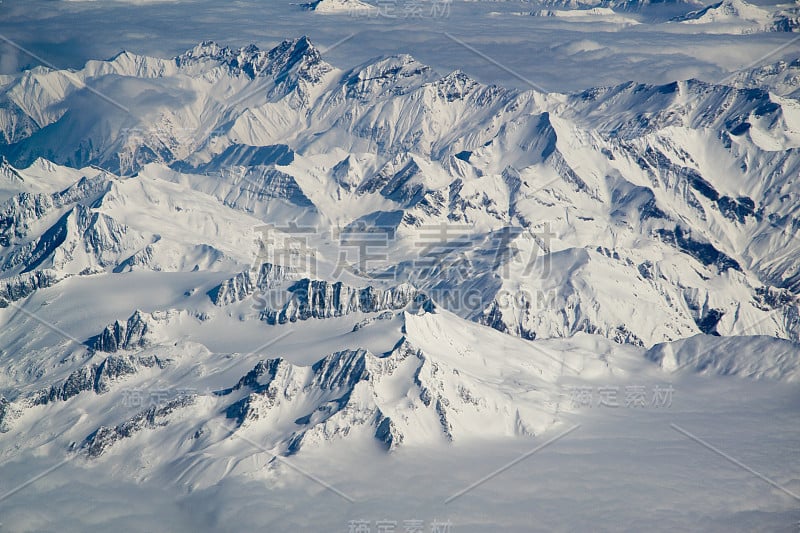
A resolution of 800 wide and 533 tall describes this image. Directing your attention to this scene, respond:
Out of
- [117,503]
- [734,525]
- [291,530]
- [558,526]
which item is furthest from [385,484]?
[734,525]

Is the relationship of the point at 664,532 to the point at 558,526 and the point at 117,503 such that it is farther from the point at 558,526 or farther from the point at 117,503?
the point at 117,503

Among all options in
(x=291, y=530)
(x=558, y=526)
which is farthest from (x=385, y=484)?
(x=558, y=526)

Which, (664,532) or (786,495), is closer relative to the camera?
(664,532)

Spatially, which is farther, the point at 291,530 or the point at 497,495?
the point at 497,495

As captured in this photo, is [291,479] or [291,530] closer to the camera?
[291,530]

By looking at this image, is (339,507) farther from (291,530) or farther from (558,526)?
(558,526)

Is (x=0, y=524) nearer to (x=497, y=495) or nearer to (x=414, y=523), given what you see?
(x=414, y=523)

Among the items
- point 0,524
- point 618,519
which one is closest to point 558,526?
point 618,519
